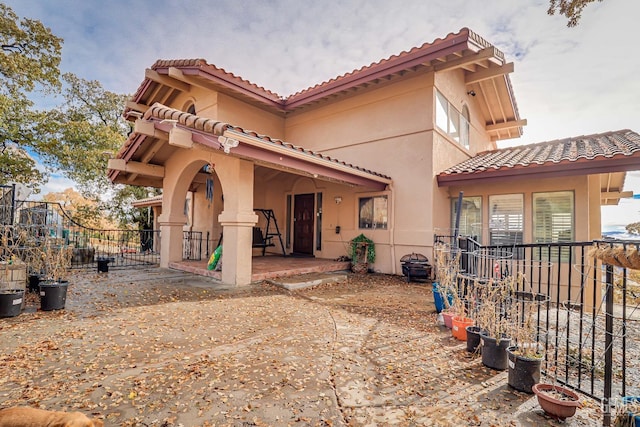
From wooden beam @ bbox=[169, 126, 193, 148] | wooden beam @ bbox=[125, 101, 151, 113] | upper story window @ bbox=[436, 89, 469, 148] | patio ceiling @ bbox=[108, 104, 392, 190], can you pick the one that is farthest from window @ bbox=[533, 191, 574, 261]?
wooden beam @ bbox=[125, 101, 151, 113]

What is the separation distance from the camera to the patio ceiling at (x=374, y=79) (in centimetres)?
786

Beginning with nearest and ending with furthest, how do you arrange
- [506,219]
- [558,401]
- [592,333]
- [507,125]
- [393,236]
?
[558,401]
[592,333]
[506,219]
[393,236]
[507,125]

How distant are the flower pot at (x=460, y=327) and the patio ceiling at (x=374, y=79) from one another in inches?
257

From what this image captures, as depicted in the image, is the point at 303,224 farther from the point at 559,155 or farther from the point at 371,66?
the point at 559,155

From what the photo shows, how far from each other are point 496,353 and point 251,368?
2.52 m

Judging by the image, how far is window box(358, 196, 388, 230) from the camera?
30.5 feet

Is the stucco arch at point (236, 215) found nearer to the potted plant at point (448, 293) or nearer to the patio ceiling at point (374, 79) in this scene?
the patio ceiling at point (374, 79)

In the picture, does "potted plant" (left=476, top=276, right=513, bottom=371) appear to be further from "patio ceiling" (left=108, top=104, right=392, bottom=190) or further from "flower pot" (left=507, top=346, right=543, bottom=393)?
"patio ceiling" (left=108, top=104, right=392, bottom=190)

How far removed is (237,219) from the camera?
6.70 meters

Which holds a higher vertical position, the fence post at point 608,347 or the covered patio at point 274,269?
the fence post at point 608,347

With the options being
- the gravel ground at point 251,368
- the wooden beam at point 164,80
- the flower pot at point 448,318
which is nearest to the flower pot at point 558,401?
the gravel ground at point 251,368

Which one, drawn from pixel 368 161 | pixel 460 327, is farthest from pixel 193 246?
pixel 460 327

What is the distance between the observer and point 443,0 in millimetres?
5594

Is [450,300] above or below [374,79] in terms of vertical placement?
below
